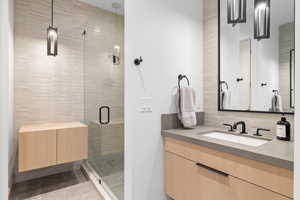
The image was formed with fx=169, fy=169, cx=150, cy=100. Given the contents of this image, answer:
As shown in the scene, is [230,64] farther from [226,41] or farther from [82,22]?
[82,22]

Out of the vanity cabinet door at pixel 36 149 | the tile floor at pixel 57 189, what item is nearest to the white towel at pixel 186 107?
the tile floor at pixel 57 189

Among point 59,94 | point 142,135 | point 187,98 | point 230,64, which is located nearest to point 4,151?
point 142,135

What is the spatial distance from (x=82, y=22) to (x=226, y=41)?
7.49 feet

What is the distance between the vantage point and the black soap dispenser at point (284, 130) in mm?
1238

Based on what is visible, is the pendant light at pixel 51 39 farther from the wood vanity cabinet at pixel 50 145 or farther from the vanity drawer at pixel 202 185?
the vanity drawer at pixel 202 185

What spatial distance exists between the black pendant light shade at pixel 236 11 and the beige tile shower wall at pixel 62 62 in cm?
114

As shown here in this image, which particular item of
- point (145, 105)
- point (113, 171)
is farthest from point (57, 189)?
point (145, 105)

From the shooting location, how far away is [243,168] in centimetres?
105

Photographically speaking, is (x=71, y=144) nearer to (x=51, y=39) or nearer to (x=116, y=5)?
(x=51, y=39)

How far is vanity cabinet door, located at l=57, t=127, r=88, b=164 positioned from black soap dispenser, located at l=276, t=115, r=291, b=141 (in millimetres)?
2246

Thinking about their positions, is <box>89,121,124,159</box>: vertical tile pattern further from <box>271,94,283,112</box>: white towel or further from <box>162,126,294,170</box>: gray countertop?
<box>271,94,283,112</box>: white towel

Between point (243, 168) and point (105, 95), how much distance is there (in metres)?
1.70

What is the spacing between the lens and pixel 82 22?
9.20ft

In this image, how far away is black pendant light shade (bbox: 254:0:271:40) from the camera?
1.43 meters
